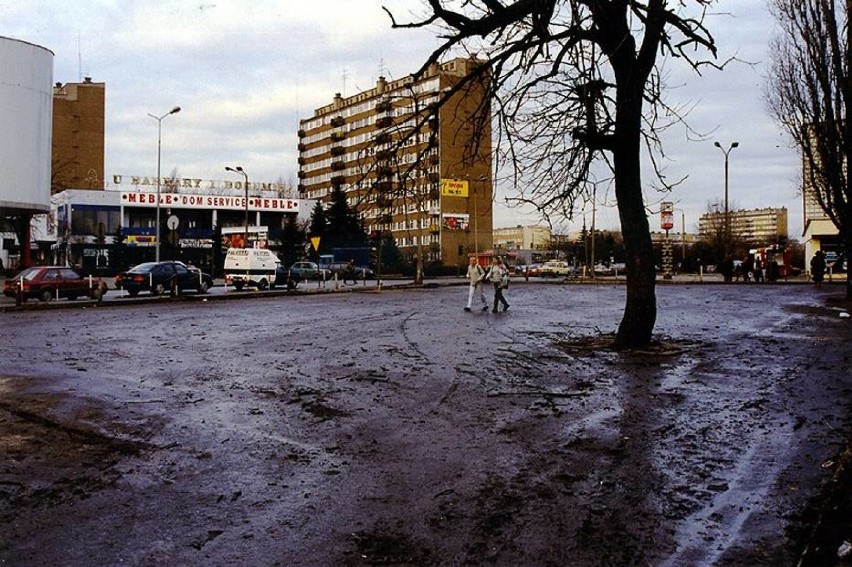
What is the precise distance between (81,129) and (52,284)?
3095 inches

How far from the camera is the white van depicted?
39250mm

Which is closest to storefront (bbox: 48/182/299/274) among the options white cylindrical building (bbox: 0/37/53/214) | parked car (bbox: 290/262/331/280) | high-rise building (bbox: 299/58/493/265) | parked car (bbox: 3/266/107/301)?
parked car (bbox: 290/262/331/280)

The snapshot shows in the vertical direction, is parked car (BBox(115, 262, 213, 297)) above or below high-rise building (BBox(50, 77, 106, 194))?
below

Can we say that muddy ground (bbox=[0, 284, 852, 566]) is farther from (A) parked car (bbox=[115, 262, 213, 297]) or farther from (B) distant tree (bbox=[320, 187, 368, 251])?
(B) distant tree (bbox=[320, 187, 368, 251])

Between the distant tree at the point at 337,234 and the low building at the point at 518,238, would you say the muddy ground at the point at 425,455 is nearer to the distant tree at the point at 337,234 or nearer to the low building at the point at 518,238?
the distant tree at the point at 337,234

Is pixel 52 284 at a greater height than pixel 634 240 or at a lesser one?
lesser

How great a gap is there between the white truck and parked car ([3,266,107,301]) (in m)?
9.70

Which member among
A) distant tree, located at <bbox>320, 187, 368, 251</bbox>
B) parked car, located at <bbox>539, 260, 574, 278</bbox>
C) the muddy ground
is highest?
distant tree, located at <bbox>320, 187, 368, 251</bbox>

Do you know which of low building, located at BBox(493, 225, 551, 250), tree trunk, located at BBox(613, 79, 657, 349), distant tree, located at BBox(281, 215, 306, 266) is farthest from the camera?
low building, located at BBox(493, 225, 551, 250)

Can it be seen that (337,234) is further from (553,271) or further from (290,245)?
(553,271)

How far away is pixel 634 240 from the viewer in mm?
12609

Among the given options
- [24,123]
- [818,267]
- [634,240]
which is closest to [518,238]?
[818,267]

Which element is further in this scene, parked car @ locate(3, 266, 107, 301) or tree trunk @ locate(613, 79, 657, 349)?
parked car @ locate(3, 266, 107, 301)

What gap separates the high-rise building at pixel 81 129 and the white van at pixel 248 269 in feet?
216
